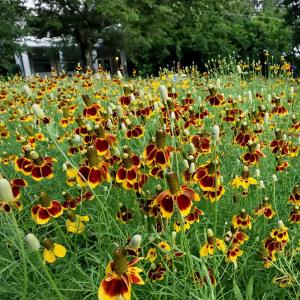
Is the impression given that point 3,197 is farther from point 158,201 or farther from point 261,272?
point 261,272

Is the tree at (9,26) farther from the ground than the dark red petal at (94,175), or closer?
farther from the ground

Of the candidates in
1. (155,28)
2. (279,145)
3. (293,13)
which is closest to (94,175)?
(279,145)

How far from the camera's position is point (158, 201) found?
3.48 ft

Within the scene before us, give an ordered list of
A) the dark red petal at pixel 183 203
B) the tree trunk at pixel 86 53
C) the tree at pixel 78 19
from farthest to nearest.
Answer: the tree trunk at pixel 86 53 < the tree at pixel 78 19 < the dark red petal at pixel 183 203

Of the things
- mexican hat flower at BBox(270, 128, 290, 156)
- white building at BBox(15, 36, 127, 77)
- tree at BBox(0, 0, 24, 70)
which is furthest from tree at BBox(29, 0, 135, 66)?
mexican hat flower at BBox(270, 128, 290, 156)

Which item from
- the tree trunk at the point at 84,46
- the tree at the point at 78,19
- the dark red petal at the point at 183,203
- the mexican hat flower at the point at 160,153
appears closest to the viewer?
the dark red petal at the point at 183,203

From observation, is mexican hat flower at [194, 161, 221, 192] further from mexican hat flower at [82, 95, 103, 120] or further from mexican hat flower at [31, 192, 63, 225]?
mexican hat flower at [82, 95, 103, 120]

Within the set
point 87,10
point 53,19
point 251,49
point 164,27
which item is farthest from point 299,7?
point 53,19

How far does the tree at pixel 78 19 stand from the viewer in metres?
19.0

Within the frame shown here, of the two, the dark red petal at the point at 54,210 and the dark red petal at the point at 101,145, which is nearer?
the dark red petal at the point at 54,210

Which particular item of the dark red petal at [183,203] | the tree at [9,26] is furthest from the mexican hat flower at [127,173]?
the tree at [9,26]

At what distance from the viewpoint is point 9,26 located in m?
16.1

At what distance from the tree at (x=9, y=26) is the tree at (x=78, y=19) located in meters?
1.06

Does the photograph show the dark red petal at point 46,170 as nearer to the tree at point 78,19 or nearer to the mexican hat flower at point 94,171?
the mexican hat flower at point 94,171
